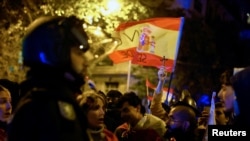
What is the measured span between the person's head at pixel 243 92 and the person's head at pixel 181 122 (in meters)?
2.35

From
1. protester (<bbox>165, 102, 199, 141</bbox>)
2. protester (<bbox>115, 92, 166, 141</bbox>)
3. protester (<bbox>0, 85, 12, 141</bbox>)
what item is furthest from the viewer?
protester (<bbox>115, 92, 166, 141</bbox>)

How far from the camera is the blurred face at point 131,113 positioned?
6035 mm

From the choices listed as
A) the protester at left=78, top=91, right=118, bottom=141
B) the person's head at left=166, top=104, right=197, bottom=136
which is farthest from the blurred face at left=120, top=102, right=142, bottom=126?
the protester at left=78, top=91, right=118, bottom=141

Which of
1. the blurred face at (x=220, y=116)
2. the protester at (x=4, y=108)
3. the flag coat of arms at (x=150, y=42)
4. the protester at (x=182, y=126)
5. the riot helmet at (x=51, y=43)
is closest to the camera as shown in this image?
the riot helmet at (x=51, y=43)

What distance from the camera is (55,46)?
3.25 metres

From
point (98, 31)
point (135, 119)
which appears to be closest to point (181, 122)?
point (135, 119)

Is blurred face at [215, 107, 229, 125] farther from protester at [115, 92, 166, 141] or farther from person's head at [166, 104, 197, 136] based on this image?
protester at [115, 92, 166, 141]

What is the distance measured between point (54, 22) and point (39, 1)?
1268 centimetres

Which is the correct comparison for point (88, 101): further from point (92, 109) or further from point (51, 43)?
point (51, 43)

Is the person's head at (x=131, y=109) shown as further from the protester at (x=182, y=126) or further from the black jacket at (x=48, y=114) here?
the black jacket at (x=48, y=114)

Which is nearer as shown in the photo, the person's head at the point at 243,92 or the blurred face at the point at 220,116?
the person's head at the point at 243,92

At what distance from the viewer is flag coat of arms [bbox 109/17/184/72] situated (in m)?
9.83

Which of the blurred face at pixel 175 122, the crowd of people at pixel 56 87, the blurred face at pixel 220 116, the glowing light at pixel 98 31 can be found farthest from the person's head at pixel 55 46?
the glowing light at pixel 98 31

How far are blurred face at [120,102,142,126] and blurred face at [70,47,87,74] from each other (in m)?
2.71
